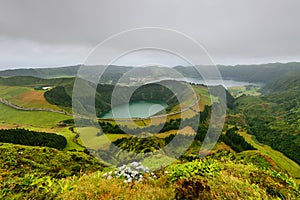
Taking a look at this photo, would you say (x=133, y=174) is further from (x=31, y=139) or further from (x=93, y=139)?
(x=31, y=139)

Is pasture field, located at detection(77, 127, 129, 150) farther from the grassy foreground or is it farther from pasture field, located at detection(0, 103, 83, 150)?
pasture field, located at detection(0, 103, 83, 150)

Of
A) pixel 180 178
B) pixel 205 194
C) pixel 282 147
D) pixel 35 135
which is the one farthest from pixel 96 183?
pixel 282 147

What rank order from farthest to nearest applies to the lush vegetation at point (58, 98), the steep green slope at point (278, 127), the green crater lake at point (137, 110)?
the lush vegetation at point (58, 98), the steep green slope at point (278, 127), the green crater lake at point (137, 110)

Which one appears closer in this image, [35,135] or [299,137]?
[35,135]

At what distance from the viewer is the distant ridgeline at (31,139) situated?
6309cm

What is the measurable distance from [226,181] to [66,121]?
131m

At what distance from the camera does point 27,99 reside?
16238cm

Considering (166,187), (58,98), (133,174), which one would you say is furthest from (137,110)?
(166,187)

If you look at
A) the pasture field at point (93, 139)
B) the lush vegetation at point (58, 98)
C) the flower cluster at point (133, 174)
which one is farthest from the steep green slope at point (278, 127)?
the lush vegetation at point (58, 98)

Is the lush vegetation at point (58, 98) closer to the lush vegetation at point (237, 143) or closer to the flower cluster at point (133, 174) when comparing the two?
the lush vegetation at point (237, 143)

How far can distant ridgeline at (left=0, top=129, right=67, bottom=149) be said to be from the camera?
207 ft

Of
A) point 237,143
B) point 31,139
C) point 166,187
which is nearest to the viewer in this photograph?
point 166,187

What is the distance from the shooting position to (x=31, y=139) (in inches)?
2601

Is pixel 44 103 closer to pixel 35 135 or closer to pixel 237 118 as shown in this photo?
pixel 35 135
